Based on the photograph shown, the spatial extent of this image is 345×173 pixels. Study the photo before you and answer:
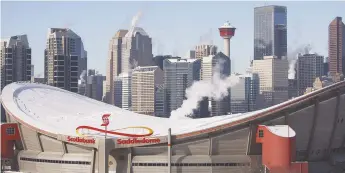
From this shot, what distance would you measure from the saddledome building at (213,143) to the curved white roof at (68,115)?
0.42 metres

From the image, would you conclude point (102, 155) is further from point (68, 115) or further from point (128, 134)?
point (68, 115)

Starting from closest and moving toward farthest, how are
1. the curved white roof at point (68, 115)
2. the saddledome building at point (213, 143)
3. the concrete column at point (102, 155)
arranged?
1. the saddledome building at point (213, 143)
2. the concrete column at point (102, 155)
3. the curved white roof at point (68, 115)

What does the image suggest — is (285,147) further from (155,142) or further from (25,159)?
(25,159)

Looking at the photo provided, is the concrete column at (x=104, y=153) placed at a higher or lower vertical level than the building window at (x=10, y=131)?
lower

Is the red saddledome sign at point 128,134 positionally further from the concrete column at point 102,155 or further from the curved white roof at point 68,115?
the concrete column at point 102,155

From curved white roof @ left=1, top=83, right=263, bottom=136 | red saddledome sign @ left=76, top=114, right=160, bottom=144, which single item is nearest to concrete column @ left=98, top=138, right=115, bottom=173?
red saddledome sign @ left=76, top=114, right=160, bottom=144

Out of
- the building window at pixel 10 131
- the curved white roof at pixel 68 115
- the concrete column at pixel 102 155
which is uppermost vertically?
the curved white roof at pixel 68 115

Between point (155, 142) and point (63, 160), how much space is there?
35.6 feet

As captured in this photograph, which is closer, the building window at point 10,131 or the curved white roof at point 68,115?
the curved white roof at point 68,115

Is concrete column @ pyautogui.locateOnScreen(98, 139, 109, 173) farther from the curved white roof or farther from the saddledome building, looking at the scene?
the curved white roof

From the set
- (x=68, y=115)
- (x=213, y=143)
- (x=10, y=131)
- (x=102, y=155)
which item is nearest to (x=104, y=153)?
(x=102, y=155)

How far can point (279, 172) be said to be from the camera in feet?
233

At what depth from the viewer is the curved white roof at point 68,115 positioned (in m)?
79.6

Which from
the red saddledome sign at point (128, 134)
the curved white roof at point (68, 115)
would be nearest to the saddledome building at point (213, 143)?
the red saddledome sign at point (128, 134)
